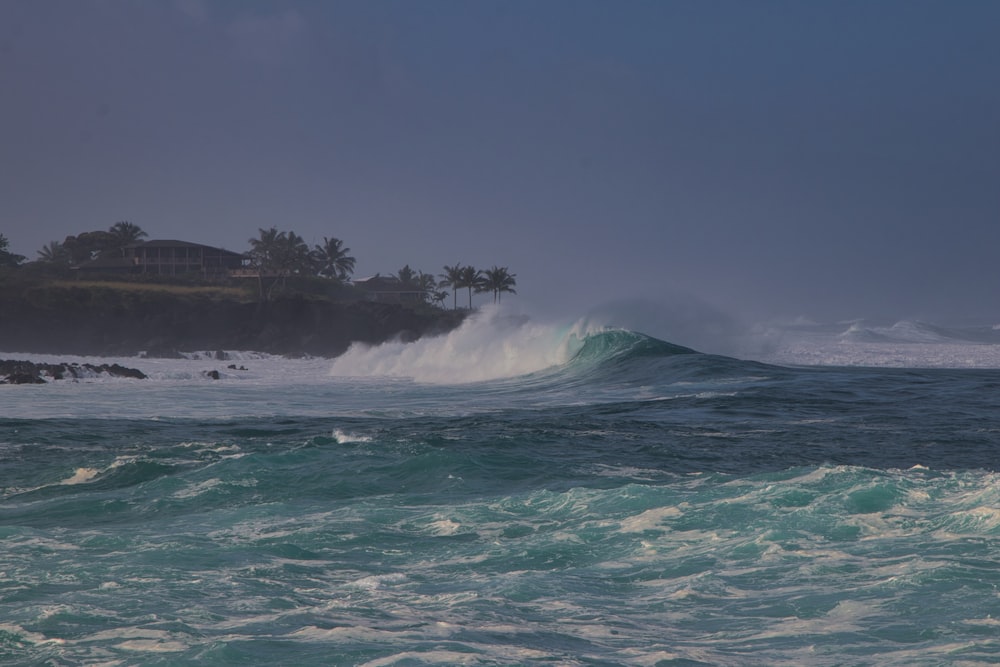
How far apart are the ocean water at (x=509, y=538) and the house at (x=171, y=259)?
81297 mm

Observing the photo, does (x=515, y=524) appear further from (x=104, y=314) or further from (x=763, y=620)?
(x=104, y=314)

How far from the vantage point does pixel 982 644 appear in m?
5.88

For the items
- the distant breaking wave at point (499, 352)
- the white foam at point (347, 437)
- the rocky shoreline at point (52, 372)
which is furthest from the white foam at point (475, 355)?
the white foam at point (347, 437)

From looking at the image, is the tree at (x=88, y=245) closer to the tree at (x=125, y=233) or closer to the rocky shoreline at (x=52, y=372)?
the tree at (x=125, y=233)

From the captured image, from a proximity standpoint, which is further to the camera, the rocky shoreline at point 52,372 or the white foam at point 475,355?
the white foam at point 475,355

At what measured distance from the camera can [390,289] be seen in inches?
4338

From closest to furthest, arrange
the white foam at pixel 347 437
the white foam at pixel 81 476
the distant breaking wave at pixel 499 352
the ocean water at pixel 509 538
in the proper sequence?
1. the ocean water at pixel 509 538
2. the white foam at pixel 81 476
3. the white foam at pixel 347 437
4. the distant breaking wave at pixel 499 352

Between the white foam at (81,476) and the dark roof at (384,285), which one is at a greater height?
the dark roof at (384,285)

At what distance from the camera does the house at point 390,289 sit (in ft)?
354

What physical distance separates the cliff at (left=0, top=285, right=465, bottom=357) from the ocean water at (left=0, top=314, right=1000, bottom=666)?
52080mm

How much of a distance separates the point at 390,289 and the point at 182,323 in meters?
39.3

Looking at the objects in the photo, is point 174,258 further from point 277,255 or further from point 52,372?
point 52,372

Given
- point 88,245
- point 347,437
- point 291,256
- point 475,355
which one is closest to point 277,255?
point 291,256

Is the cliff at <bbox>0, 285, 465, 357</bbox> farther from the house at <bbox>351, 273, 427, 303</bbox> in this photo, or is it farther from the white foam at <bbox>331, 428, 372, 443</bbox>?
the white foam at <bbox>331, 428, 372, 443</bbox>
